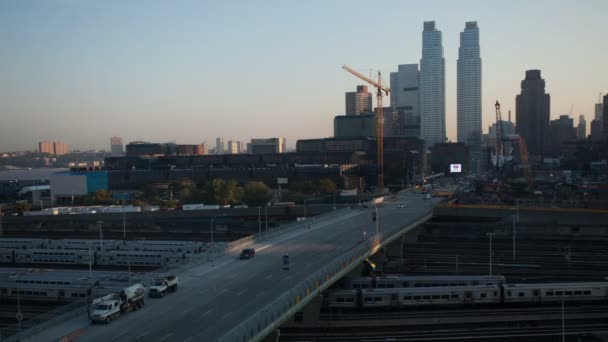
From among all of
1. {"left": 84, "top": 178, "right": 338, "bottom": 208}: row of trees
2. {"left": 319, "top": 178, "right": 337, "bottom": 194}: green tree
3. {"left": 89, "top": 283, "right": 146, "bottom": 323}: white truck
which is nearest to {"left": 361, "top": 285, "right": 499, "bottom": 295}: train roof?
{"left": 89, "top": 283, "right": 146, "bottom": 323}: white truck

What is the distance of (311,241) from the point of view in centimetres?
3062

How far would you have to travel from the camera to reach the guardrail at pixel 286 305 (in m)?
13.6

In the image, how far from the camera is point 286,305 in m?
16.2

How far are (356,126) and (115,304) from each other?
137196 millimetres

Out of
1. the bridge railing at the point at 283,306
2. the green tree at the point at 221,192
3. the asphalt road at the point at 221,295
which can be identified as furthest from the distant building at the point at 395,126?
the bridge railing at the point at 283,306

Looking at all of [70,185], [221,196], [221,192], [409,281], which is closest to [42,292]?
[409,281]

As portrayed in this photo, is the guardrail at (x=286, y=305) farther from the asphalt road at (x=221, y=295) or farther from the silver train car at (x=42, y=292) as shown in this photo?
the silver train car at (x=42, y=292)

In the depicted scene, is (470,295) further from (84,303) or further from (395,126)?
(395,126)

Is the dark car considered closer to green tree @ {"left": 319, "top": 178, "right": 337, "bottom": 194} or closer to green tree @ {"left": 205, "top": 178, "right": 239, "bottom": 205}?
green tree @ {"left": 205, "top": 178, "right": 239, "bottom": 205}

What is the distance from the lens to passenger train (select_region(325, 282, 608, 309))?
25125mm

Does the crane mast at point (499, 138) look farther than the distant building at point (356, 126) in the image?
No

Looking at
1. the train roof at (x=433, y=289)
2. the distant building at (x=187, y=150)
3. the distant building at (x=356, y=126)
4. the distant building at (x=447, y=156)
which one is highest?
the distant building at (x=356, y=126)

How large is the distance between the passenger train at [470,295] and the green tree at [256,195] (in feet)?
134

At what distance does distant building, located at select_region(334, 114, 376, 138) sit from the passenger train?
123 metres
